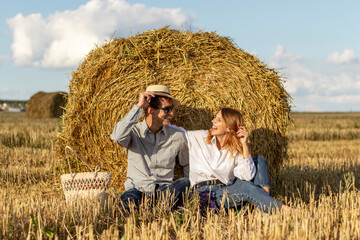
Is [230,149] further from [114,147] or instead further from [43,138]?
[43,138]

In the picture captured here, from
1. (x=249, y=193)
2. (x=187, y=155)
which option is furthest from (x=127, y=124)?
(x=249, y=193)

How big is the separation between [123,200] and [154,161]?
732 mm

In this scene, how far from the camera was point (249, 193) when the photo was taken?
4852 mm

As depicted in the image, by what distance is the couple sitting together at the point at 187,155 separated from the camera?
503 centimetres

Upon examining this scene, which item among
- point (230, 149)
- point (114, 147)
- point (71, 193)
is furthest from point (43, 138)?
point (230, 149)

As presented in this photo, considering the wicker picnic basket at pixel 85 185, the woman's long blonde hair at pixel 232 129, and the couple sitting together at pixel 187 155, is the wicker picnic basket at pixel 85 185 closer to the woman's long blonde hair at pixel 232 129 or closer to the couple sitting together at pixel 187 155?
the couple sitting together at pixel 187 155

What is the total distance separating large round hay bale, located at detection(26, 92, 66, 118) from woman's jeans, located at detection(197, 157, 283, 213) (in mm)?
18064

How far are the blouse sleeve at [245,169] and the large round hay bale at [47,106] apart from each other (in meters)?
18.1

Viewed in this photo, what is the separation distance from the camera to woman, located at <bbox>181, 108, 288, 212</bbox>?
5.04m

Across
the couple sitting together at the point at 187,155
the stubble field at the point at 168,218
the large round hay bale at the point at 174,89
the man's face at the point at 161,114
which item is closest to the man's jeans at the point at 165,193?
the couple sitting together at the point at 187,155

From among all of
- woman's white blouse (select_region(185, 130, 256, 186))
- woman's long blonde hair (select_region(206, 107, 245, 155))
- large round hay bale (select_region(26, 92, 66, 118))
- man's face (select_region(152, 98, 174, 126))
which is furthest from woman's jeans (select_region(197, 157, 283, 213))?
large round hay bale (select_region(26, 92, 66, 118))

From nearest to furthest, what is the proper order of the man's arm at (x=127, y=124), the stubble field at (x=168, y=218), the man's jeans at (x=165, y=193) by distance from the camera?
1. the stubble field at (x=168, y=218)
2. the man's jeans at (x=165, y=193)
3. the man's arm at (x=127, y=124)

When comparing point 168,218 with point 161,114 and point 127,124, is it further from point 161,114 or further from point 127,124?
point 161,114

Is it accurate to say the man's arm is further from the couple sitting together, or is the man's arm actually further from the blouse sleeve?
the blouse sleeve
